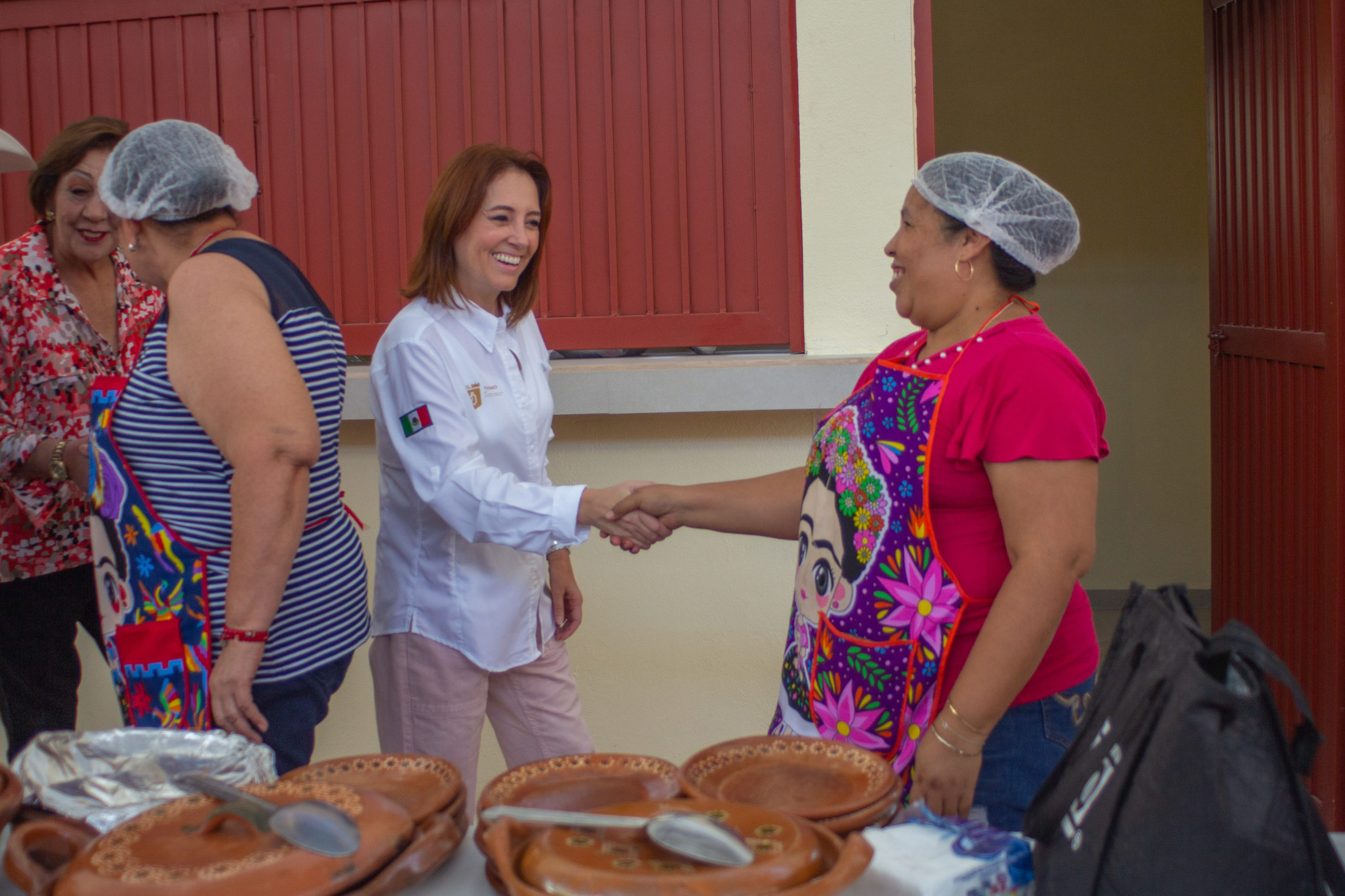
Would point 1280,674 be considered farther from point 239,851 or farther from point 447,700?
point 447,700

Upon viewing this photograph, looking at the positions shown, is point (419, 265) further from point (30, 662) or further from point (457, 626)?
point (30, 662)

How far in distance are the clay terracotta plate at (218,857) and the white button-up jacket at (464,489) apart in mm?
972

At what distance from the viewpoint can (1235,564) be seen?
142 inches

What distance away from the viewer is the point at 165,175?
1.68 metres

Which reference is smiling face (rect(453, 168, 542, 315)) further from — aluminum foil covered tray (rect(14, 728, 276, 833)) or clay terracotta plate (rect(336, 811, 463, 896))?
clay terracotta plate (rect(336, 811, 463, 896))

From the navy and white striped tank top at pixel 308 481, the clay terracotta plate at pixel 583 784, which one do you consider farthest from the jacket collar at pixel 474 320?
the clay terracotta plate at pixel 583 784

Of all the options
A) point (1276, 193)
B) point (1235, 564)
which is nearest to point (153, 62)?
point (1276, 193)

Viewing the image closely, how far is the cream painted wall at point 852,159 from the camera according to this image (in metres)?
2.95

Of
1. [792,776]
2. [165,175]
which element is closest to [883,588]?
[792,776]

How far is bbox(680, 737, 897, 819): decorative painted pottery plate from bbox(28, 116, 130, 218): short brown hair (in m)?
2.04

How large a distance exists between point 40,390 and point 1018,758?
87.6 inches

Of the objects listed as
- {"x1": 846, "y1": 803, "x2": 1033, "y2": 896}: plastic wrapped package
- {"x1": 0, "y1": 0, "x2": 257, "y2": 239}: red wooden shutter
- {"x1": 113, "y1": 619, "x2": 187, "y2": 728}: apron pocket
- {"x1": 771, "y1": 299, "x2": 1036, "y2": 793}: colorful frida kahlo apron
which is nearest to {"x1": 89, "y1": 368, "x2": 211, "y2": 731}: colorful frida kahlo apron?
{"x1": 113, "y1": 619, "x2": 187, "y2": 728}: apron pocket

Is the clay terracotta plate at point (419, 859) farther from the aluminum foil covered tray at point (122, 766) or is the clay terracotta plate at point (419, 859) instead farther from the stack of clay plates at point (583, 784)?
the aluminum foil covered tray at point (122, 766)

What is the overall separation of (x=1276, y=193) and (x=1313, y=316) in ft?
1.55
